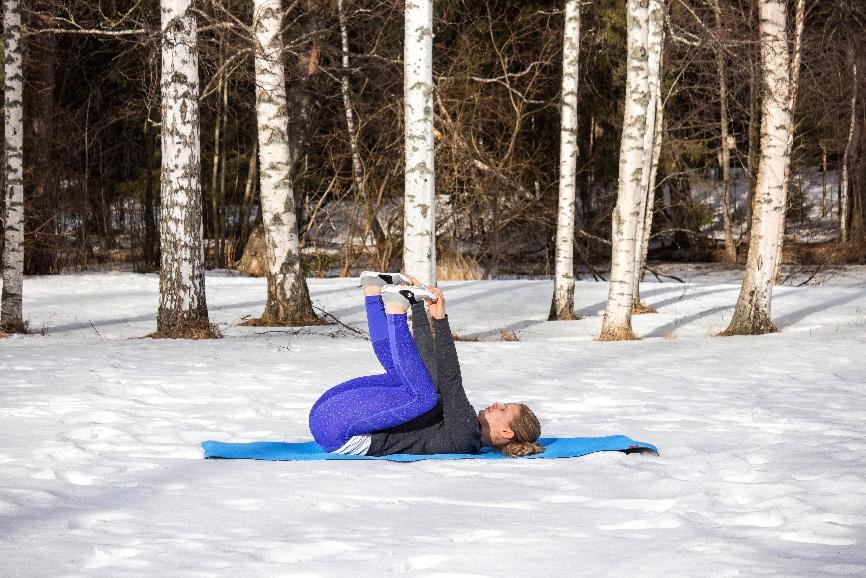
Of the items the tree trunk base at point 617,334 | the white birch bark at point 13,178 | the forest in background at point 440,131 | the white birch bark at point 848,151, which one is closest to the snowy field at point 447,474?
the tree trunk base at point 617,334

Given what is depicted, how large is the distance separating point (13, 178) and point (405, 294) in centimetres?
927

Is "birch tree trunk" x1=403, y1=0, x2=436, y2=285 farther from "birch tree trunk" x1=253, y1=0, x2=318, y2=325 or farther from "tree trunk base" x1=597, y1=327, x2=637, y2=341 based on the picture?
"tree trunk base" x1=597, y1=327, x2=637, y2=341

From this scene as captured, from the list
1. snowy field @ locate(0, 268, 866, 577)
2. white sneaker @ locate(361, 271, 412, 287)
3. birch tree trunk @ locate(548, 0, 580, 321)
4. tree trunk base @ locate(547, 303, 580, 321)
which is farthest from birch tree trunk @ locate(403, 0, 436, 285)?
white sneaker @ locate(361, 271, 412, 287)

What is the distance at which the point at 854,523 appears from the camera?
425cm

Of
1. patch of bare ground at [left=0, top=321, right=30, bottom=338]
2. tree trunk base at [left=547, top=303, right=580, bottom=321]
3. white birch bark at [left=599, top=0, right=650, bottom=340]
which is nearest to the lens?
white birch bark at [left=599, top=0, right=650, bottom=340]

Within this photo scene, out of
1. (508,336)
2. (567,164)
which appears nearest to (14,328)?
(508,336)

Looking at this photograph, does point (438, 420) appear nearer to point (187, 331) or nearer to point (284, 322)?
point (187, 331)

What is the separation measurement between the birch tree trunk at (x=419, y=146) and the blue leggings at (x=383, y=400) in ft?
17.8

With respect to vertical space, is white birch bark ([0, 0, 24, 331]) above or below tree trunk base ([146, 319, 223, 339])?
above

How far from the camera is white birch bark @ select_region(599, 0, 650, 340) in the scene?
12023 millimetres

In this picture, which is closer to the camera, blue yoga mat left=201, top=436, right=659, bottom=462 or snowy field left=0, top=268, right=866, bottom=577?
snowy field left=0, top=268, right=866, bottom=577

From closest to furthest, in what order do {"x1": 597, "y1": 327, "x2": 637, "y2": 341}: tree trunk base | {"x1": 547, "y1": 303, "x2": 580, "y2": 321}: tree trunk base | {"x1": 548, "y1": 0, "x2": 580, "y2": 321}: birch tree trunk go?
1. {"x1": 597, "y1": 327, "x2": 637, "y2": 341}: tree trunk base
2. {"x1": 548, "y1": 0, "x2": 580, "y2": 321}: birch tree trunk
3. {"x1": 547, "y1": 303, "x2": 580, "y2": 321}: tree trunk base

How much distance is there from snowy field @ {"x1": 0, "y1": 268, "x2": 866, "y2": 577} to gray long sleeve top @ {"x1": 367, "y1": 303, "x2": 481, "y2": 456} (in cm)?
25

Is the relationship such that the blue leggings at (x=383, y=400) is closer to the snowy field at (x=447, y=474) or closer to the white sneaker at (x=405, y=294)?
the white sneaker at (x=405, y=294)
